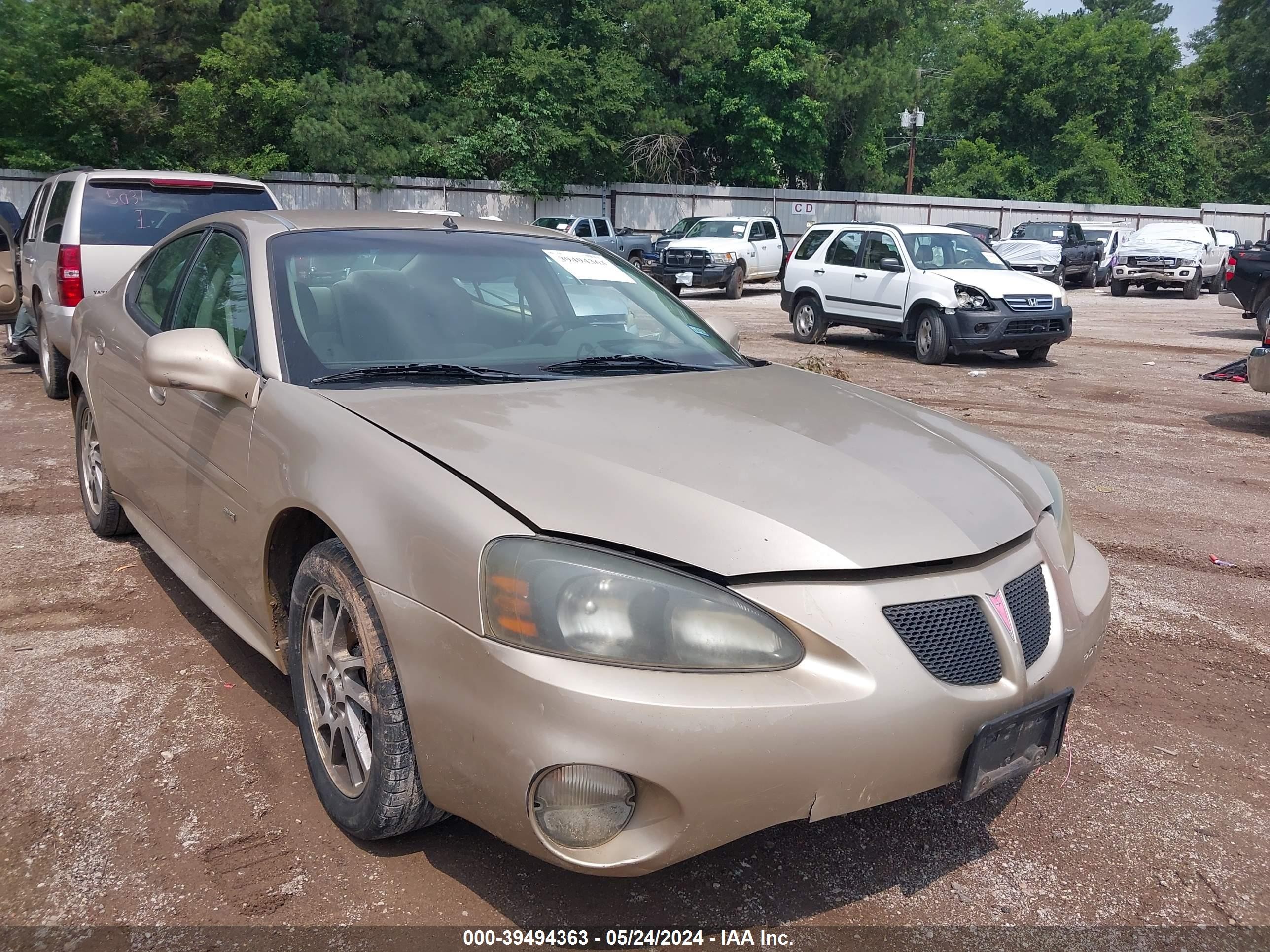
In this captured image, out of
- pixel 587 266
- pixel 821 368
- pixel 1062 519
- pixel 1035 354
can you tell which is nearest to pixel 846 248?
pixel 1035 354

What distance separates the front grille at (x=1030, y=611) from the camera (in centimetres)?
239

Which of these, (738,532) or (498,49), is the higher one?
(498,49)

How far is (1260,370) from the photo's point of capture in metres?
8.23

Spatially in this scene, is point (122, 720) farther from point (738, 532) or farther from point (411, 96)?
point (411, 96)

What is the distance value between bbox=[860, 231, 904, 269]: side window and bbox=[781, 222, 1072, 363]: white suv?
0.01 m

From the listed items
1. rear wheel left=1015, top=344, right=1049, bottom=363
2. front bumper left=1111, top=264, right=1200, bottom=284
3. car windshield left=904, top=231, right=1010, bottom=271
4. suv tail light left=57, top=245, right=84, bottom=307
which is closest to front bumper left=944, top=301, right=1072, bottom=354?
rear wheel left=1015, top=344, right=1049, bottom=363

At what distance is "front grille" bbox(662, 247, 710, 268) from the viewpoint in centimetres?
2272

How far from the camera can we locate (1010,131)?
47.3 metres

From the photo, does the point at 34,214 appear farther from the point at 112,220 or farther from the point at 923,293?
the point at 923,293

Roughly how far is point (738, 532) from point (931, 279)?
1187cm

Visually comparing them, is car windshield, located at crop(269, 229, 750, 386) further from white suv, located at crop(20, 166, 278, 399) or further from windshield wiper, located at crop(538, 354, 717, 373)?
white suv, located at crop(20, 166, 278, 399)

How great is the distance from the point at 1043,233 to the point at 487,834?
97.1 feet

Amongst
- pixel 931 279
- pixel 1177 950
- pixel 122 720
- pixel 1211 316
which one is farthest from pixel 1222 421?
pixel 1211 316

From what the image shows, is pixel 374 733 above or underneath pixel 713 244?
underneath
